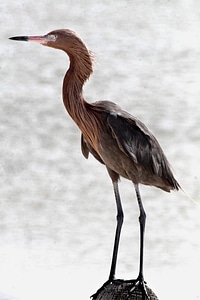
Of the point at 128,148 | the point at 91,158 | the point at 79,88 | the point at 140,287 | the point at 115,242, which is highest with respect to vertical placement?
the point at 91,158

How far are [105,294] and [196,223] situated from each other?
175 centimetres

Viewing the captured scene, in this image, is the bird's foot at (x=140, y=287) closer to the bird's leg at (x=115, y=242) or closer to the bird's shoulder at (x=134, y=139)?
the bird's leg at (x=115, y=242)

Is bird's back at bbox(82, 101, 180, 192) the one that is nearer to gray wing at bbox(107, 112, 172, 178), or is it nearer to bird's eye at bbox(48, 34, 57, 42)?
gray wing at bbox(107, 112, 172, 178)

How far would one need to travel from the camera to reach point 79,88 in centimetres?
260

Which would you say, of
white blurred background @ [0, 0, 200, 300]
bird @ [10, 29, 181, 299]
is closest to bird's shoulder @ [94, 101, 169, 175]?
bird @ [10, 29, 181, 299]

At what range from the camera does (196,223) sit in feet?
14.1

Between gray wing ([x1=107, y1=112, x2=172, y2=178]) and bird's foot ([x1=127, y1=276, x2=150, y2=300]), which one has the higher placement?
gray wing ([x1=107, y1=112, x2=172, y2=178])

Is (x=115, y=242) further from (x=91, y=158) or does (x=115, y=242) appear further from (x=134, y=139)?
(x=91, y=158)

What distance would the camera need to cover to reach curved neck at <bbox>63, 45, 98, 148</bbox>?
8.51 feet

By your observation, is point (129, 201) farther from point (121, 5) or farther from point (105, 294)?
point (105, 294)

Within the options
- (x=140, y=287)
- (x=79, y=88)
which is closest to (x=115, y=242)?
(x=140, y=287)

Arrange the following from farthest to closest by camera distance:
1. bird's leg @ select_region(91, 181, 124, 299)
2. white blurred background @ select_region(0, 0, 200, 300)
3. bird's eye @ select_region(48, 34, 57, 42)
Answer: white blurred background @ select_region(0, 0, 200, 300), bird's leg @ select_region(91, 181, 124, 299), bird's eye @ select_region(48, 34, 57, 42)

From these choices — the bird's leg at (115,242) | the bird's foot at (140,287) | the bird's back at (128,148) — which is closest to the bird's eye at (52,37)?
the bird's back at (128,148)

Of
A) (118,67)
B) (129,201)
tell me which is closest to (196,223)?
(129,201)
